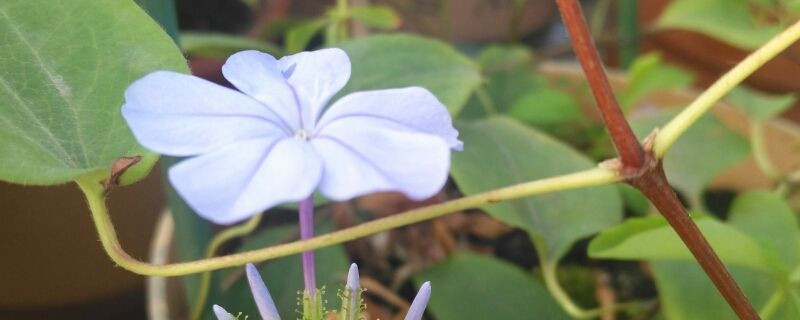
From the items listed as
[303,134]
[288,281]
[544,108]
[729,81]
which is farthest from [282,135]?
[544,108]

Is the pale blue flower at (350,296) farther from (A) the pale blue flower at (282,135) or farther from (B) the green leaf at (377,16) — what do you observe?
(B) the green leaf at (377,16)

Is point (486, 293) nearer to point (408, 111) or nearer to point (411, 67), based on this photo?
point (411, 67)

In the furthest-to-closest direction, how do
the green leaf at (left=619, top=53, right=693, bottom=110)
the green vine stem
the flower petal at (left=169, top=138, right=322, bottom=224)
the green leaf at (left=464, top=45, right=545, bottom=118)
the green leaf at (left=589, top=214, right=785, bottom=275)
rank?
the green leaf at (left=464, top=45, right=545, bottom=118) < the green leaf at (left=619, top=53, right=693, bottom=110) < the green vine stem < the green leaf at (left=589, top=214, right=785, bottom=275) < the flower petal at (left=169, top=138, right=322, bottom=224)

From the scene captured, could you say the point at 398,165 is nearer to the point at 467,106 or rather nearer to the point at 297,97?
the point at 297,97

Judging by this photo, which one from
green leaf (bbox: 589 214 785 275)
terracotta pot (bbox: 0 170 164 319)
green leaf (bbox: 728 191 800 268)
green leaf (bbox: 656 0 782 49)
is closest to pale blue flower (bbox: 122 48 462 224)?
green leaf (bbox: 589 214 785 275)

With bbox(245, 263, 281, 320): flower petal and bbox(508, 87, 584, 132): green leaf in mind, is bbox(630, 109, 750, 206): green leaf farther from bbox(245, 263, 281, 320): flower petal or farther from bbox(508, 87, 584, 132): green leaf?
bbox(245, 263, 281, 320): flower petal

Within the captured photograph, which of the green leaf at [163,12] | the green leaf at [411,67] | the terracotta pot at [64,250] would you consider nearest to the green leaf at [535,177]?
the green leaf at [411,67]

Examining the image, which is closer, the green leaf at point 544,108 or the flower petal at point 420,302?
the flower petal at point 420,302
